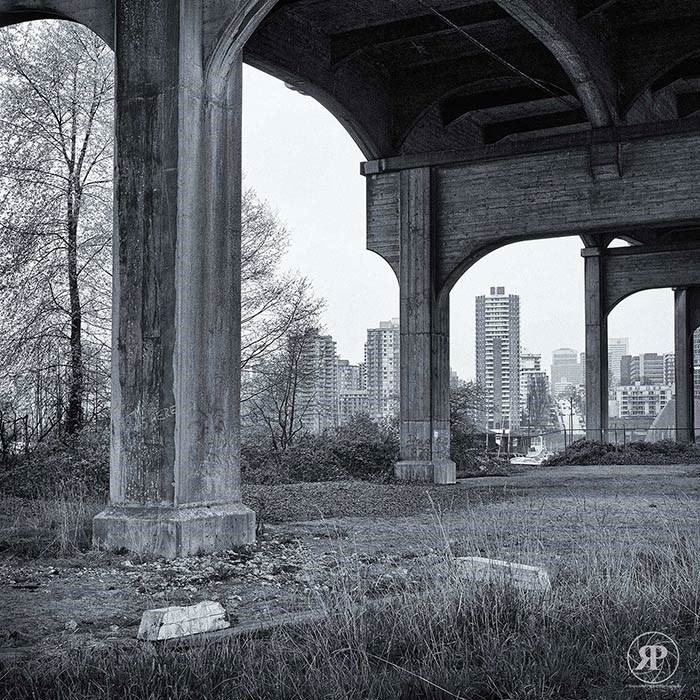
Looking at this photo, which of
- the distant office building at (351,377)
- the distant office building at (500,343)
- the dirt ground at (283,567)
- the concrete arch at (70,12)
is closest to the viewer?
the dirt ground at (283,567)

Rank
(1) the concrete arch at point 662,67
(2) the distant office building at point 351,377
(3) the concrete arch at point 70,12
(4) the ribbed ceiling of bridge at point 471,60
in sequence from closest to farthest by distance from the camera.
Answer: (3) the concrete arch at point 70,12
(4) the ribbed ceiling of bridge at point 471,60
(1) the concrete arch at point 662,67
(2) the distant office building at point 351,377

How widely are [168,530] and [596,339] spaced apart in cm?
2590

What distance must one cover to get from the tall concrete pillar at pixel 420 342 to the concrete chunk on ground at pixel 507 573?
Answer: 1416 centimetres

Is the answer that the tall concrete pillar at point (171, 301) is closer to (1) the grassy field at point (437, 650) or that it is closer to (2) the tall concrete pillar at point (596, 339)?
(1) the grassy field at point (437, 650)

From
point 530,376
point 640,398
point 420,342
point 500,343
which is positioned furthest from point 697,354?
point 640,398

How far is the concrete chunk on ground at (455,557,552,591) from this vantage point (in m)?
6.56

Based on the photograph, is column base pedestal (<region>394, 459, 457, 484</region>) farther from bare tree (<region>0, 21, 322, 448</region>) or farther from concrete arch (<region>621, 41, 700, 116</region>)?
concrete arch (<region>621, 41, 700, 116</region>)

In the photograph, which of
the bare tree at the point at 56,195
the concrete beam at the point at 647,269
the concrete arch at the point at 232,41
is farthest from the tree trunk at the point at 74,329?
the concrete beam at the point at 647,269

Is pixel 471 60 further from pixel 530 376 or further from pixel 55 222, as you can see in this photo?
pixel 530 376

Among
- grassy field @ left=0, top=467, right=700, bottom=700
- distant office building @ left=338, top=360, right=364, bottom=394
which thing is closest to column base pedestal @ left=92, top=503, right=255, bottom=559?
grassy field @ left=0, top=467, right=700, bottom=700

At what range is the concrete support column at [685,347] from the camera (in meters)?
38.3

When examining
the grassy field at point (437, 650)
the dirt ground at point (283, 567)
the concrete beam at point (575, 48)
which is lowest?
the dirt ground at point (283, 567)

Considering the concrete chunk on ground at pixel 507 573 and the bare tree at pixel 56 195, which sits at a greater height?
the bare tree at pixel 56 195

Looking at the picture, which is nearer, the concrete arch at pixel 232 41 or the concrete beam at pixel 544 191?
the concrete arch at pixel 232 41
